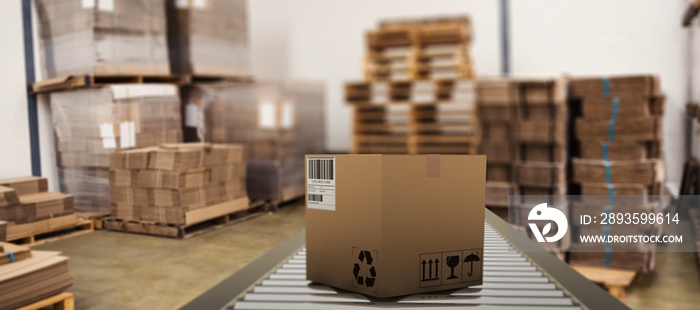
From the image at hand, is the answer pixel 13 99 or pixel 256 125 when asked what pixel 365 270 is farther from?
pixel 13 99

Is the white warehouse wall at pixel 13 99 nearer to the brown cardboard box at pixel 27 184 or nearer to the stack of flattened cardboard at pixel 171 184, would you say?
the brown cardboard box at pixel 27 184

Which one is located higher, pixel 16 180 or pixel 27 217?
pixel 16 180

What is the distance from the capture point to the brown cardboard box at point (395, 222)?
1453 millimetres

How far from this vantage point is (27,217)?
483 centimetres

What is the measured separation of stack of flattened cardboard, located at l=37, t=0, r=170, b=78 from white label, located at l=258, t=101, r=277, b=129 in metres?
1.17

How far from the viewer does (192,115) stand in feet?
21.2

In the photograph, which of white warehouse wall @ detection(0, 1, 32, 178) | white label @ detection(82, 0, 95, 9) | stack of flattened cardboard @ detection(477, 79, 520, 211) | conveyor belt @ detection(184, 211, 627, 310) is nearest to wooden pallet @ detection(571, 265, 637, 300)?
stack of flattened cardboard @ detection(477, 79, 520, 211)

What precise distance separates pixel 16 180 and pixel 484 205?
497 cm

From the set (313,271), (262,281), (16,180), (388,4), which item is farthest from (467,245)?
(388,4)

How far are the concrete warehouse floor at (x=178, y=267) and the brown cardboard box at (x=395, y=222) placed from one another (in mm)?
2219

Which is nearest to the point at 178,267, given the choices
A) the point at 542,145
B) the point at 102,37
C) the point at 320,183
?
the point at 102,37

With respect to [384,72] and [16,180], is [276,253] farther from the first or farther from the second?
[384,72]

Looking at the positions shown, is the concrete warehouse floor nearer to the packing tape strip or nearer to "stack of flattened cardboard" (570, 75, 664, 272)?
"stack of flattened cardboard" (570, 75, 664, 272)

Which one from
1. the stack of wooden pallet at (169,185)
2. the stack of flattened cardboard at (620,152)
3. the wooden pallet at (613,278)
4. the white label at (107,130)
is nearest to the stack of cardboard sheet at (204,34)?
the white label at (107,130)
